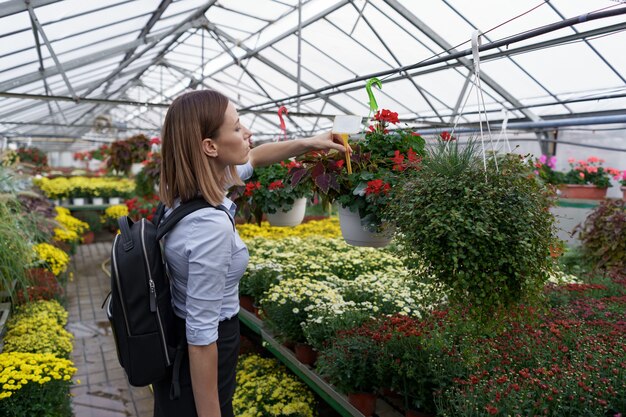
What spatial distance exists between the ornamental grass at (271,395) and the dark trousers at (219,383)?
→ 130 cm

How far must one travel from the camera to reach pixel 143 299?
1.20m

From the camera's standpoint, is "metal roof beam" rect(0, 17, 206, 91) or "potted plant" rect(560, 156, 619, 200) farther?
"potted plant" rect(560, 156, 619, 200)

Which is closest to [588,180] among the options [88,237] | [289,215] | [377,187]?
[289,215]

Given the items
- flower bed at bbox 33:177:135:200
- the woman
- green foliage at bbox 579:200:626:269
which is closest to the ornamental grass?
the woman

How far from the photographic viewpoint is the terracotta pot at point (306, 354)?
8.27 feet

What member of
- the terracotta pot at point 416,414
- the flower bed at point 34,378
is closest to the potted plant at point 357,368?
the terracotta pot at point 416,414

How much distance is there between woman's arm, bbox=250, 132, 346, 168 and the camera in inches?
64.7

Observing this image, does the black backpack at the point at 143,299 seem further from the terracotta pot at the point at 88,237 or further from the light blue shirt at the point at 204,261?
the terracotta pot at the point at 88,237

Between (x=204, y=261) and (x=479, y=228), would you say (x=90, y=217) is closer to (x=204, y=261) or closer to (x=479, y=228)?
(x=204, y=261)

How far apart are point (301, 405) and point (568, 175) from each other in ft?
19.0

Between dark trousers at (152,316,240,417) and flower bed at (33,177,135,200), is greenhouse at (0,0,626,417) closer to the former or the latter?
dark trousers at (152,316,240,417)

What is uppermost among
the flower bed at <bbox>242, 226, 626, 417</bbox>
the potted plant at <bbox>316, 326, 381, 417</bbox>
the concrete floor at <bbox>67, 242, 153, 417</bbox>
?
the flower bed at <bbox>242, 226, 626, 417</bbox>

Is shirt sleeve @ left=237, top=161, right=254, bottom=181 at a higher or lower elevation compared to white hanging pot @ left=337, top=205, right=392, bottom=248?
higher

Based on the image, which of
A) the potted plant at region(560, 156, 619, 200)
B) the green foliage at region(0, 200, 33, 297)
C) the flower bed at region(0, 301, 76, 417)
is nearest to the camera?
the flower bed at region(0, 301, 76, 417)
